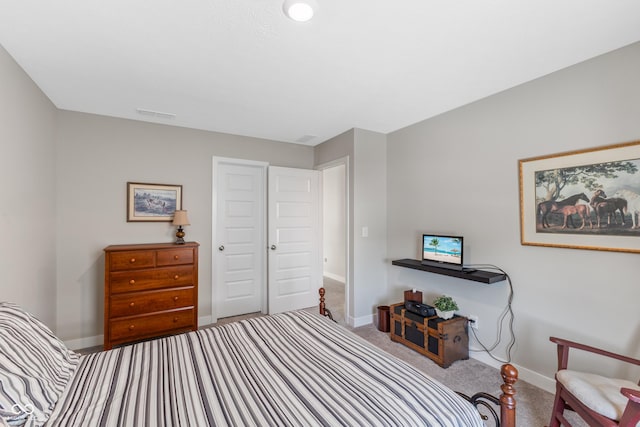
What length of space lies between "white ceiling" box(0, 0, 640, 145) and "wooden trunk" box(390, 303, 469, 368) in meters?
2.18

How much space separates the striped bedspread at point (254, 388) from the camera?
42.3 inches

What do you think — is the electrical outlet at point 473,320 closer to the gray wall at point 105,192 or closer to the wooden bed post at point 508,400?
the wooden bed post at point 508,400

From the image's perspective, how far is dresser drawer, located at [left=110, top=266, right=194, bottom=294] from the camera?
2.78 metres

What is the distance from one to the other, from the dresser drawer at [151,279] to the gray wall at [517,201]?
262 cm

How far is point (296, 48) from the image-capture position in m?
1.92

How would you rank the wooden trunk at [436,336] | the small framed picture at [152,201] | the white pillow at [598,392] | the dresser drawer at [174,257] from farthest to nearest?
1. the small framed picture at [152,201]
2. the dresser drawer at [174,257]
3. the wooden trunk at [436,336]
4. the white pillow at [598,392]

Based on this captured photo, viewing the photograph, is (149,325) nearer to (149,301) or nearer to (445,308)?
(149,301)

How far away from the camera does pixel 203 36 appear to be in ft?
5.88

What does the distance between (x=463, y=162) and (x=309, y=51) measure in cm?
193

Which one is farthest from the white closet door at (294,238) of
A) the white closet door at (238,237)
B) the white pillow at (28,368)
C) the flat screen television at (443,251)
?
the white pillow at (28,368)

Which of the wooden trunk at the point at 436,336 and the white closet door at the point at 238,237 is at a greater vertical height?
the white closet door at the point at 238,237

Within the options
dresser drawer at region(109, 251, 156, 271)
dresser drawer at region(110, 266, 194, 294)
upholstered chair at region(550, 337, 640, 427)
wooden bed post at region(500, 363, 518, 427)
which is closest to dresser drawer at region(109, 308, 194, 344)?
dresser drawer at region(110, 266, 194, 294)

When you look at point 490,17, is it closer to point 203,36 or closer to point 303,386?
point 203,36

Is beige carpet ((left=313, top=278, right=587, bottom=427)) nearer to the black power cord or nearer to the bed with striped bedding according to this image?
the black power cord
